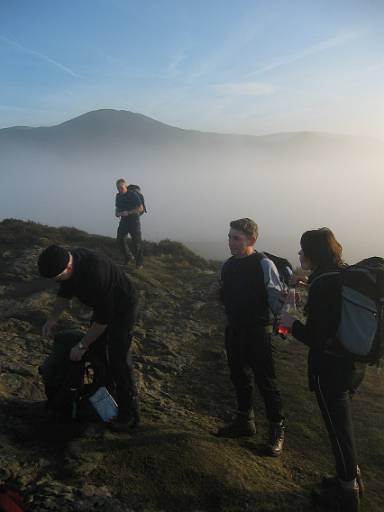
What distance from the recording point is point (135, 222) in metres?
14.0

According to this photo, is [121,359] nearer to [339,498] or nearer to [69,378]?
[69,378]

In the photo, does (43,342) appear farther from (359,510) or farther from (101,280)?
(359,510)

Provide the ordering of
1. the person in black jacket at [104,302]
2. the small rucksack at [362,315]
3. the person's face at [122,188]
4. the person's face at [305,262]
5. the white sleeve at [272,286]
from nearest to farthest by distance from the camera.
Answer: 1. the small rucksack at [362,315]
2. the person's face at [305,262]
3. the person in black jacket at [104,302]
4. the white sleeve at [272,286]
5. the person's face at [122,188]

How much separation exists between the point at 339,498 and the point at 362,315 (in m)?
1.77

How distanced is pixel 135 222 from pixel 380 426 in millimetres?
8934

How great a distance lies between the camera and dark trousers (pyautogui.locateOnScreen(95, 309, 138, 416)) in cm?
497

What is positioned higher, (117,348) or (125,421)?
(117,348)

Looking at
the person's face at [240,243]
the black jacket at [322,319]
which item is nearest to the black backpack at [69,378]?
the person's face at [240,243]

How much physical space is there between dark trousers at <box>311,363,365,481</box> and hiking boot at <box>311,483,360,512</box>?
127mm

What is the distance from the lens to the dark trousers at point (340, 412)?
13.8ft

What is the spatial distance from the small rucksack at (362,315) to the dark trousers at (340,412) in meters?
0.29

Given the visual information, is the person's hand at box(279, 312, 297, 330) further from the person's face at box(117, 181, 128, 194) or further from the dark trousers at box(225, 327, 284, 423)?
the person's face at box(117, 181, 128, 194)

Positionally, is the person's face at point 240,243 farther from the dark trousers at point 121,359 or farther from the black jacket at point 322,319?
the dark trousers at point 121,359

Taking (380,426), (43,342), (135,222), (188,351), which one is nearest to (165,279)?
(135,222)
